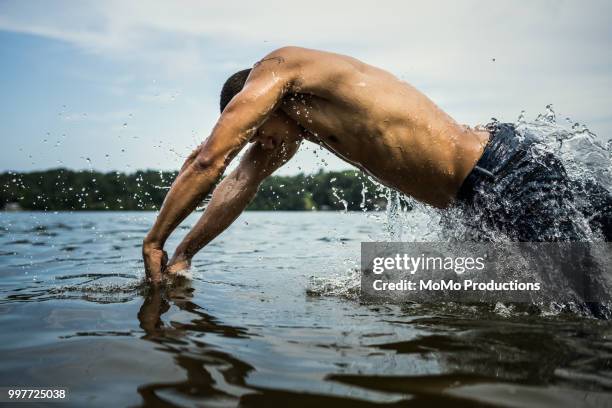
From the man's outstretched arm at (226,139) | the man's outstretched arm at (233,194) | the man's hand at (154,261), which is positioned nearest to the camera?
the man's outstretched arm at (226,139)

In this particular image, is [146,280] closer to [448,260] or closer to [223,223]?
[223,223]

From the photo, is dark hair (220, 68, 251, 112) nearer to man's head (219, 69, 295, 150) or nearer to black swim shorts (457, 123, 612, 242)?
man's head (219, 69, 295, 150)

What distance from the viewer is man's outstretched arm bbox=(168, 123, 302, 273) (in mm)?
3686

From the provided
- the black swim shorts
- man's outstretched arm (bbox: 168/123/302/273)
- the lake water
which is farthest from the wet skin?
the lake water

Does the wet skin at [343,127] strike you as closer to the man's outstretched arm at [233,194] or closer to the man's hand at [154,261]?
the man's hand at [154,261]

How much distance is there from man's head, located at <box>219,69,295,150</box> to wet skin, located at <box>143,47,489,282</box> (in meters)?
0.15

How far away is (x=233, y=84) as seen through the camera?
333 centimetres

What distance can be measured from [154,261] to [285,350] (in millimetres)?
1524

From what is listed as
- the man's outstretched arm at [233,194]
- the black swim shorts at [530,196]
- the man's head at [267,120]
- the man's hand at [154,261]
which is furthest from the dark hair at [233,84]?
the black swim shorts at [530,196]

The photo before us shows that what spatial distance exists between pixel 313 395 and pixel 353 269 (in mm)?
2861

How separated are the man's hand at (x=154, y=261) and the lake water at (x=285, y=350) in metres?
0.13

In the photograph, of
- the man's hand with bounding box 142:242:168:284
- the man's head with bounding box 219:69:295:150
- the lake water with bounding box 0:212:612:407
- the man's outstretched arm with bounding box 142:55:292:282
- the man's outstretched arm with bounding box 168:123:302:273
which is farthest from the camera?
the man's outstretched arm with bounding box 168:123:302:273

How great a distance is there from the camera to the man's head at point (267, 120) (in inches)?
129

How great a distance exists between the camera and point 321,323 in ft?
7.50
